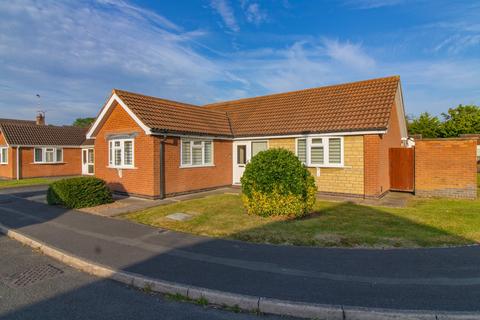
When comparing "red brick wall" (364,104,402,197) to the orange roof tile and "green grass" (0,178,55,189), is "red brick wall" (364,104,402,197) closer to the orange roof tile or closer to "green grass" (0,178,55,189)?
the orange roof tile

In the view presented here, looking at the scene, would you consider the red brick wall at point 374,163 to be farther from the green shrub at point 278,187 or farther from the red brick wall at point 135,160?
the red brick wall at point 135,160

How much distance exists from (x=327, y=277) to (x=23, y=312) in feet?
13.9

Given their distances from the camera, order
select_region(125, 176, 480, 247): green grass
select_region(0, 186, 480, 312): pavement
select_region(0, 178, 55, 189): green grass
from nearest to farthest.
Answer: select_region(0, 186, 480, 312): pavement → select_region(125, 176, 480, 247): green grass → select_region(0, 178, 55, 189): green grass

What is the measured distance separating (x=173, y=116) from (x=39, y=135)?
17.7 m

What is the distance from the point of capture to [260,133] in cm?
1555

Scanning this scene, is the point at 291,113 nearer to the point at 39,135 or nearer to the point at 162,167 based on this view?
the point at 162,167

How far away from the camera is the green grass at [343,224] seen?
6762mm

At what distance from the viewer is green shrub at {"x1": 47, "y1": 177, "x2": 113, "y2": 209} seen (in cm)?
1116

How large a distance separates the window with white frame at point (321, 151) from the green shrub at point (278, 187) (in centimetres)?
454

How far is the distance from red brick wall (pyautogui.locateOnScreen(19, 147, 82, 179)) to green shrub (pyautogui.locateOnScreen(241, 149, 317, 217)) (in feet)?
73.7

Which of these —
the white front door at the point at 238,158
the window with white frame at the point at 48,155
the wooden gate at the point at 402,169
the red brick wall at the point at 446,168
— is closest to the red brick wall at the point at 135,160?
the white front door at the point at 238,158

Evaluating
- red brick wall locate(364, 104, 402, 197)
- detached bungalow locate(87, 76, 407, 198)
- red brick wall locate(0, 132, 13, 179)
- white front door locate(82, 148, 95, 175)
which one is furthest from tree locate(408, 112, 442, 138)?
red brick wall locate(0, 132, 13, 179)

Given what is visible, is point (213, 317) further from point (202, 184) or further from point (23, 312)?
point (202, 184)

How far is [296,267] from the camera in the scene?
5.25m
